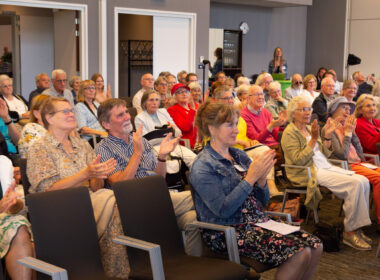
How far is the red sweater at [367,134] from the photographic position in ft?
19.1

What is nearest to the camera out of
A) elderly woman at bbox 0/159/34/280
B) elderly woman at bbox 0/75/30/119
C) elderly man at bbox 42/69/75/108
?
elderly woman at bbox 0/159/34/280

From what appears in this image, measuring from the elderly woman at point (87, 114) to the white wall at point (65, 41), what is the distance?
2683 millimetres

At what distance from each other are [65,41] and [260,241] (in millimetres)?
7391

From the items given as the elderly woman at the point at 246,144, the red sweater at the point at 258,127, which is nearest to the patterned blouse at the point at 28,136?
the elderly woman at the point at 246,144

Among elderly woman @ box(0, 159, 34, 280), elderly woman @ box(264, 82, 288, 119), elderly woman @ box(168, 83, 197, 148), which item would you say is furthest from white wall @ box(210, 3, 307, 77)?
elderly woman @ box(0, 159, 34, 280)

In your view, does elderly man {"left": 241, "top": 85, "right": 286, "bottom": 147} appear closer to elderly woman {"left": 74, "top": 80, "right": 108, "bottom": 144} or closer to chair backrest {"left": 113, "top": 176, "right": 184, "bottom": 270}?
elderly woman {"left": 74, "top": 80, "right": 108, "bottom": 144}

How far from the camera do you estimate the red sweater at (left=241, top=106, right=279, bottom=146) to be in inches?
228

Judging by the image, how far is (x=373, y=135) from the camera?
19.2 ft

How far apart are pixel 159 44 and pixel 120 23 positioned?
11.9 feet

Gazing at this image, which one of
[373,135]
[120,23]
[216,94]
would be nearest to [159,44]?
[120,23]

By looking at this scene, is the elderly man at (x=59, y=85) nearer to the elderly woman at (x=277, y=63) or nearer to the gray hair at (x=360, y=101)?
the gray hair at (x=360, y=101)

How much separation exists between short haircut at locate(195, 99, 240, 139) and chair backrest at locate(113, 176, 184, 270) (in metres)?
0.43

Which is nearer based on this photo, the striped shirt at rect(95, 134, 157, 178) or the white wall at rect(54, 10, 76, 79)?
the striped shirt at rect(95, 134, 157, 178)

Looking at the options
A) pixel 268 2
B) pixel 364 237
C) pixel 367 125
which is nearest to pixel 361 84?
pixel 268 2
